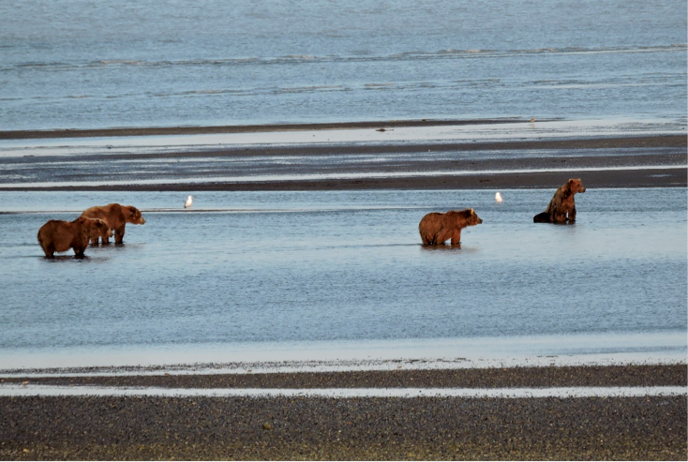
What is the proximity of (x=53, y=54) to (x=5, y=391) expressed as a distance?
229ft

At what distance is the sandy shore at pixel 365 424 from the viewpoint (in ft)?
23.2

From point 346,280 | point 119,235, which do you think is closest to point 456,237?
point 346,280

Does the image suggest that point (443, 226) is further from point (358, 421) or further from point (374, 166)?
point (374, 166)

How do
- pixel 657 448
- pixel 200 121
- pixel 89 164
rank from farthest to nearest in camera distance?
1. pixel 200 121
2. pixel 89 164
3. pixel 657 448

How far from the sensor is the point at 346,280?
12.1 meters

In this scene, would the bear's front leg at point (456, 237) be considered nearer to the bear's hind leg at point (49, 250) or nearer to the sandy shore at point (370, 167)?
the bear's hind leg at point (49, 250)

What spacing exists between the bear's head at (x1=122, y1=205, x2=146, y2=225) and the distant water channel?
0.63ft

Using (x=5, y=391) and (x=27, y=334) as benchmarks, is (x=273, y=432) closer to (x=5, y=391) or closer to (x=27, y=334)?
(x=5, y=391)

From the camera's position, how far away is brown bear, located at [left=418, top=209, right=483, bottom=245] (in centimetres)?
1395

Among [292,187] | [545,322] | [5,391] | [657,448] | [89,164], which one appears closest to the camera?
[657,448]

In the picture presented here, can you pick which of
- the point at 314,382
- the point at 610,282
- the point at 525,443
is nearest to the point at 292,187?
the point at 610,282

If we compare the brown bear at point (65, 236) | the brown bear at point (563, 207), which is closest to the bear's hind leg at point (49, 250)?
the brown bear at point (65, 236)

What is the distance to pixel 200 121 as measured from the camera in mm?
31734

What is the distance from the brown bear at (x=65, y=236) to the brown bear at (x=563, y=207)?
5646 millimetres
